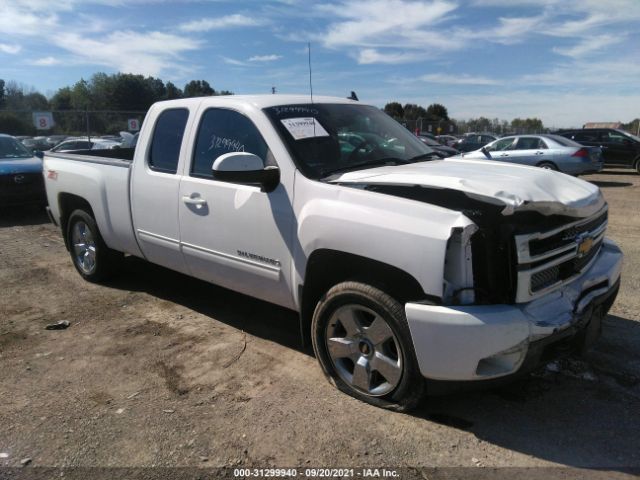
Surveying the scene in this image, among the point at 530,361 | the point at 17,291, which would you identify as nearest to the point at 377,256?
the point at 530,361

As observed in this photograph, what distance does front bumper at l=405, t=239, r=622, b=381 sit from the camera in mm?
2602

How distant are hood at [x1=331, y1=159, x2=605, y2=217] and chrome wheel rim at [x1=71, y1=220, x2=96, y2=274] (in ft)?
11.5

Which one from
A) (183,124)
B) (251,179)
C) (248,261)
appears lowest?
(248,261)

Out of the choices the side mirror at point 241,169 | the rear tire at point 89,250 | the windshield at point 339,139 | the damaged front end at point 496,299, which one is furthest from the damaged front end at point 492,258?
the rear tire at point 89,250

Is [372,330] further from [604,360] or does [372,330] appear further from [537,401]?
[604,360]

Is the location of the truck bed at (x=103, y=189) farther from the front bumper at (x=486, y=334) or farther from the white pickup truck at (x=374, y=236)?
the front bumper at (x=486, y=334)

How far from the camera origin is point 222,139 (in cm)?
400

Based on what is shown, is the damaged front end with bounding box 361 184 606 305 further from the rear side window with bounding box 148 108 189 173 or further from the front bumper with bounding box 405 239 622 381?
the rear side window with bounding box 148 108 189 173

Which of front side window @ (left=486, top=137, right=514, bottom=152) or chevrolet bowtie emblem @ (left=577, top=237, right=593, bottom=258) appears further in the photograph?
front side window @ (left=486, top=137, right=514, bottom=152)

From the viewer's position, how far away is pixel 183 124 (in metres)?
4.34

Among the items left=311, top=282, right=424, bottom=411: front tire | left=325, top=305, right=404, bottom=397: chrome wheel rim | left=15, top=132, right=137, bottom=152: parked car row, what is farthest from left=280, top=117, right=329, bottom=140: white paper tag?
left=15, top=132, right=137, bottom=152: parked car row

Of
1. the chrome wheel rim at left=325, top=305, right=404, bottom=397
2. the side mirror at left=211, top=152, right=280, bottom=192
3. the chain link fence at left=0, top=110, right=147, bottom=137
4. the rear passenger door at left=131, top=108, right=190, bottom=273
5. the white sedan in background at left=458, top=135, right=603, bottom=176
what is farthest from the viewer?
the chain link fence at left=0, top=110, right=147, bottom=137

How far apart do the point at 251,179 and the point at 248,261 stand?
0.66 meters

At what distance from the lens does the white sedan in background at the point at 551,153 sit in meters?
14.9
